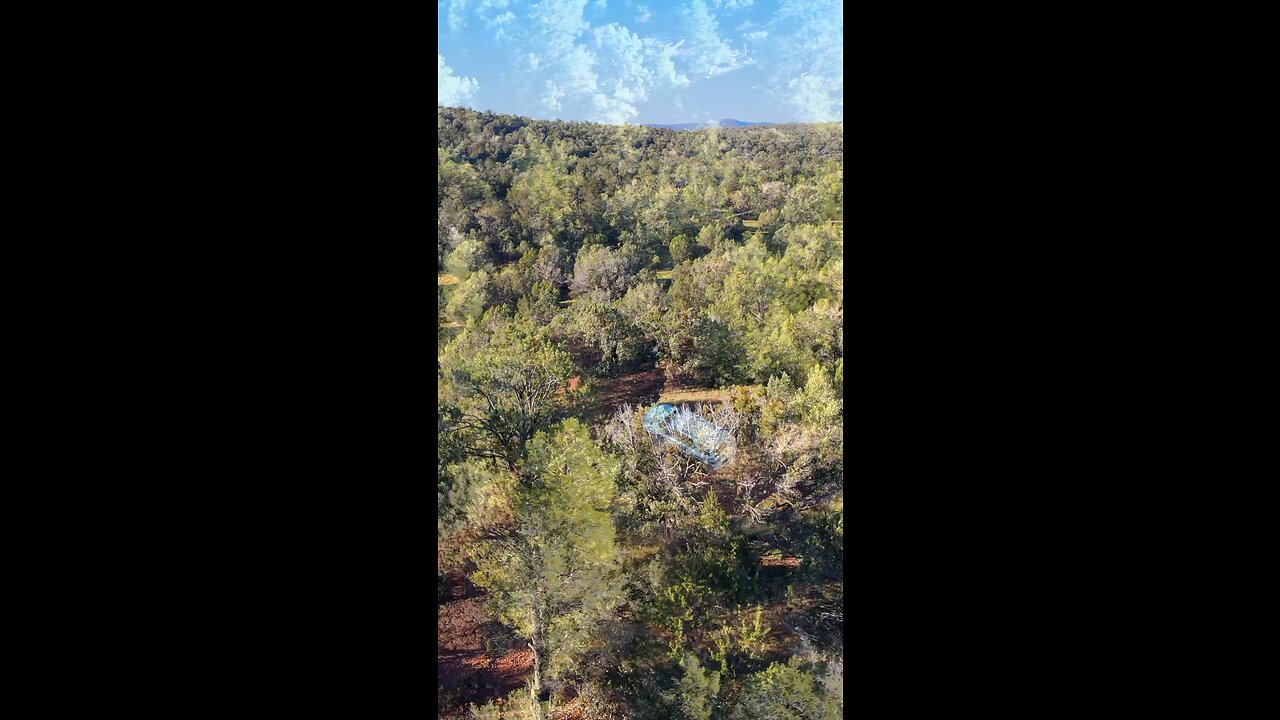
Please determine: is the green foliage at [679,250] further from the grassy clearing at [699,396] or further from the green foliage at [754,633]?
the green foliage at [754,633]

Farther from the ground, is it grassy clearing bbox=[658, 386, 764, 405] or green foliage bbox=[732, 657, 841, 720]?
grassy clearing bbox=[658, 386, 764, 405]

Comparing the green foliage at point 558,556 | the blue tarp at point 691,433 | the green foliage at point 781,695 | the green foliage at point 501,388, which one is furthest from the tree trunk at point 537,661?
the blue tarp at point 691,433

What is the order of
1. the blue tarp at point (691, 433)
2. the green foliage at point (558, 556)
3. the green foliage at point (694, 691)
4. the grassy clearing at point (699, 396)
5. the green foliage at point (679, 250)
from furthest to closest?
the green foliage at point (679, 250) → the grassy clearing at point (699, 396) → the blue tarp at point (691, 433) → the green foliage at point (558, 556) → the green foliage at point (694, 691)

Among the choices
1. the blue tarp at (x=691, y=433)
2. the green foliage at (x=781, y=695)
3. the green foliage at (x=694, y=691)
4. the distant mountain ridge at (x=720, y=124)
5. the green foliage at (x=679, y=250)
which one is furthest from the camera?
the distant mountain ridge at (x=720, y=124)

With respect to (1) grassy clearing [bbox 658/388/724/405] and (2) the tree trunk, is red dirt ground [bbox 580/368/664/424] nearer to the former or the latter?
(1) grassy clearing [bbox 658/388/724/405]

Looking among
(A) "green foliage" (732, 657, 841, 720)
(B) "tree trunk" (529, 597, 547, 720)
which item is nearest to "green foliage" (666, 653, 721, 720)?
(A) "green foliage" (732, 657, 841, 720)
